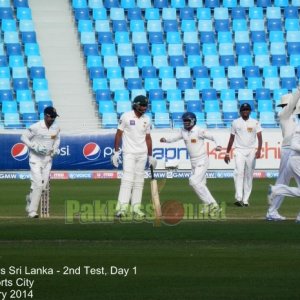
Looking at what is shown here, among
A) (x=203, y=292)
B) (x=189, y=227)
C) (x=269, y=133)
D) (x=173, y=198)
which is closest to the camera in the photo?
(x=203, y=292)

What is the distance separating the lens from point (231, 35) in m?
44.7

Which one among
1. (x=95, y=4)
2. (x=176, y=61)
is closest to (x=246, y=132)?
(x=176, y=61)

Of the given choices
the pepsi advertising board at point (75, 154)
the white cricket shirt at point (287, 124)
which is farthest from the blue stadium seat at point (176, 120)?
the white cricket shirt at point (287, 124)

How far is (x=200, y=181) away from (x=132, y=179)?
6.97ft

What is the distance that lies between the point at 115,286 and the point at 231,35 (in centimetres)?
3411

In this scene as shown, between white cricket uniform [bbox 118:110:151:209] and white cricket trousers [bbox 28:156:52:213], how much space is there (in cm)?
167

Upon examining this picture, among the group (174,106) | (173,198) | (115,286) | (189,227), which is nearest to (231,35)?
(174,106)

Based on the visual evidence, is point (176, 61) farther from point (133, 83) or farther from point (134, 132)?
point (134, 132)

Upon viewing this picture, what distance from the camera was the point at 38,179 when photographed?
20.7 m

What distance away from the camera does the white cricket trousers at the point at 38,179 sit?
67.2 feet

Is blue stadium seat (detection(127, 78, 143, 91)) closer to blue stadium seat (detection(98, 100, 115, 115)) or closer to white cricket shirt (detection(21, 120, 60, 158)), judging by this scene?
blue stadium seat (detection(98, 100, 115, 115))

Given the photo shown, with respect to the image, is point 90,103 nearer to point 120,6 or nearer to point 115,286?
point 120,6

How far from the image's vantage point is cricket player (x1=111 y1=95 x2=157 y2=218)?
1956cm

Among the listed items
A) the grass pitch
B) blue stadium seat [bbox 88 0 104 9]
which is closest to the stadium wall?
blue stadium seat [bbox 88 0 104 9]
